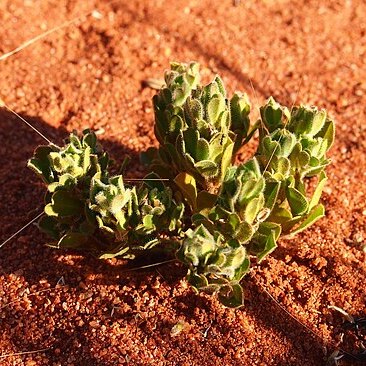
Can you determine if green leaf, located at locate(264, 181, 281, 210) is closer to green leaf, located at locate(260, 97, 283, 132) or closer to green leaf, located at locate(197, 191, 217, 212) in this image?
green leaf, located at locate(197, 191, 217, 212)

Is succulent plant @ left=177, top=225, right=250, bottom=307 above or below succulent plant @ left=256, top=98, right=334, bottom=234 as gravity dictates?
below

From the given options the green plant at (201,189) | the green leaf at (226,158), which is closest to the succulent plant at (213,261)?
the green plant at (201,189)

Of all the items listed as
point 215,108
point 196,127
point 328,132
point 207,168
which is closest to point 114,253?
point 207,168

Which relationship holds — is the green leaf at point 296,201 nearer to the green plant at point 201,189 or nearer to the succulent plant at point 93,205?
the green plant at point 201,189

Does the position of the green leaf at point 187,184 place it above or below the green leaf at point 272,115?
below

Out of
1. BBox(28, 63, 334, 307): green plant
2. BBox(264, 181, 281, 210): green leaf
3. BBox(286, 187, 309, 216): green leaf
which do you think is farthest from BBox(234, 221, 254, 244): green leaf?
BBox(286, 187, 309, 216): green leaf

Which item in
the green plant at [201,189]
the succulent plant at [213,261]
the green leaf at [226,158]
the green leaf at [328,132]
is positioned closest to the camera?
the succulent plant at [213,261]

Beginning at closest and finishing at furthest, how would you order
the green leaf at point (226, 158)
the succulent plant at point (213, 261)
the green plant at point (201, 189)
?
1. the succulent plant at point (213, 261)
2. the green plant at point (201, 189)
3. the green leaf at point (226, 158)
